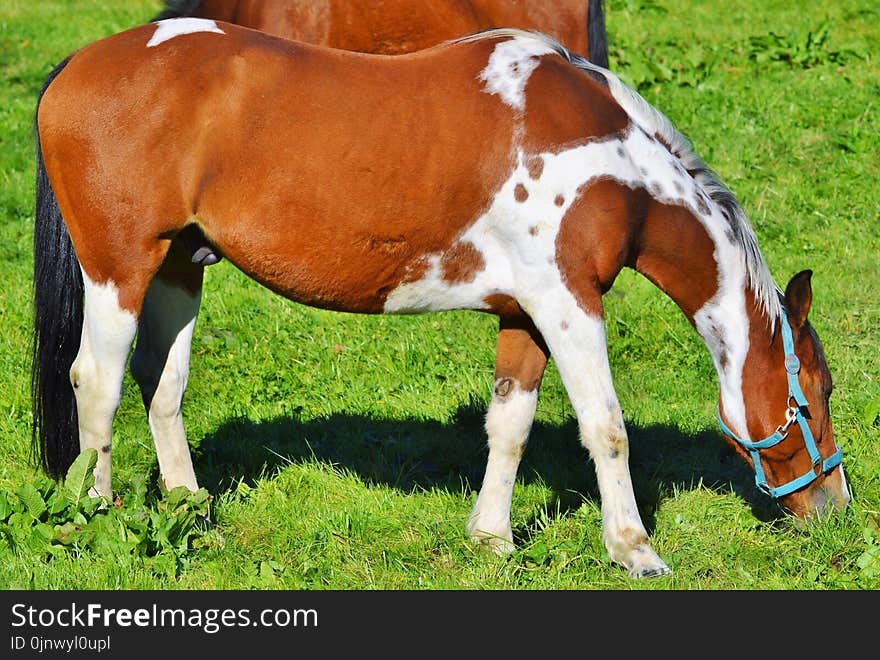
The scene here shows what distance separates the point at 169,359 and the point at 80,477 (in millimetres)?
613

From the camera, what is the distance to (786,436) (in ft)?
13.7

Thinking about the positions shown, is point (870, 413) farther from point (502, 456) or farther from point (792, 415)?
point (502, 456)

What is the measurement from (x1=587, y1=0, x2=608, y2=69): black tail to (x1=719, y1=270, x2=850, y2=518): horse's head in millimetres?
3257

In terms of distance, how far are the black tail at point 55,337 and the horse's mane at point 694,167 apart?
5.94 feet

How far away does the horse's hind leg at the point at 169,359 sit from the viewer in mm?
4453

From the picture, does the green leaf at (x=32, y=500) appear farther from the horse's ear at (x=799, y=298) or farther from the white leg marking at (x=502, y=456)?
the horse's ear at (x=799, y=298)

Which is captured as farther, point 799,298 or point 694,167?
point 694,167

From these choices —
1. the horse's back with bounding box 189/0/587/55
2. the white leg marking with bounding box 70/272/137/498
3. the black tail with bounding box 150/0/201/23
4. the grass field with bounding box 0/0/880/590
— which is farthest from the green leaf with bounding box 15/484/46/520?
the horse's back with bounding box 189/0/587/55

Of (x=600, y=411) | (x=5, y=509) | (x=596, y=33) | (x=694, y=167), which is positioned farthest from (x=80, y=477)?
(x=596, y=33)

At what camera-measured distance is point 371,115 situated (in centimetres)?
388

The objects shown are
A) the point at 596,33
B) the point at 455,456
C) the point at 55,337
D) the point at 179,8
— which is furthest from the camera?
the point at 596,33

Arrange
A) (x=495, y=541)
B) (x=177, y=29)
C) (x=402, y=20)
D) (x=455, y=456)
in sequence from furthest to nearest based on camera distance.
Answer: (x=402, y=20), (x=455, y=456), (x=495, y=541), (x=177, y=29)
